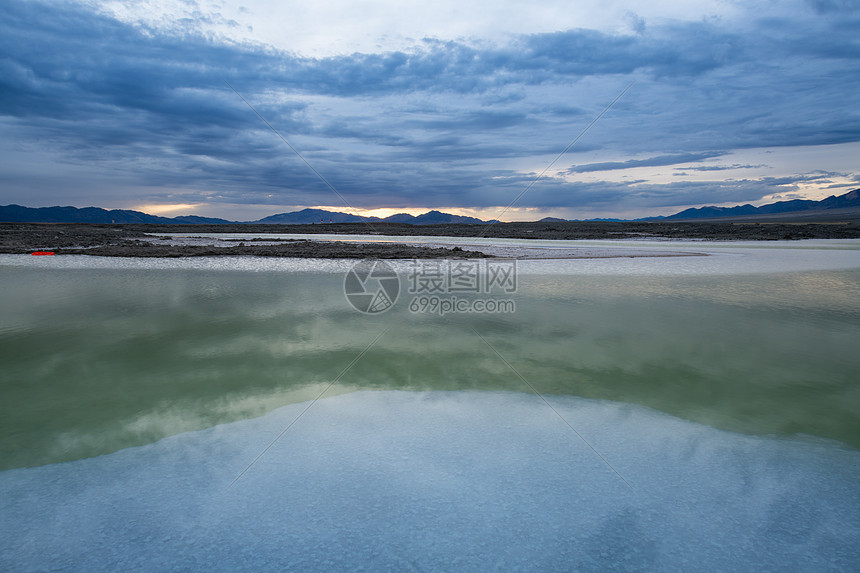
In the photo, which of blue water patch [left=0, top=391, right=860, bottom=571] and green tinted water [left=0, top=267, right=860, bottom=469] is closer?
blue water patch [left=0, top=391, right=860, bottom=571]

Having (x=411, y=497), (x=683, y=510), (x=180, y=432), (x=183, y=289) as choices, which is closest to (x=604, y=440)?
(x=683, y=510)

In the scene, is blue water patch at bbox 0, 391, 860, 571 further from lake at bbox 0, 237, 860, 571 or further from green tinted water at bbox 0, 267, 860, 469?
green tinted water at bbox 0, 267, 860, 469

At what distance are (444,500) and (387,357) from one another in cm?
338

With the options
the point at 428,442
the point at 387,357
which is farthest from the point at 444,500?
the point at 387,357

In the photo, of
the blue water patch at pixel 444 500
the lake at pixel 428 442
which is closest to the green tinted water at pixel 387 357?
the lake at pixel 428 442

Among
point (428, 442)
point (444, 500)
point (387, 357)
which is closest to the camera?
point (444, 500)

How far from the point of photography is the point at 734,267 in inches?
706

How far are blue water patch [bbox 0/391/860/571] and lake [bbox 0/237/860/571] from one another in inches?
0.7

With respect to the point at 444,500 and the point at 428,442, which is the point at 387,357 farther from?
the point at 444,500

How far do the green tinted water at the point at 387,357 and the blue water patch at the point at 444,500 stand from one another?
608mm

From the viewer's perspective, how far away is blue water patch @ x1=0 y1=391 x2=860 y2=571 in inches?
113

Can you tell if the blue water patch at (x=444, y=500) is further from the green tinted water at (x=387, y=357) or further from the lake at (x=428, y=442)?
the green tinted water at (x=387, y=357)

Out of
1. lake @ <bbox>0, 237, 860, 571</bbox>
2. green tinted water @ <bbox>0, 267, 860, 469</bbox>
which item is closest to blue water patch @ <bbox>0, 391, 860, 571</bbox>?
lake @ <bbox>0, 237, 860, 571</bbox>

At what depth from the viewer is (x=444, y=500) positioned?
3389 mm
